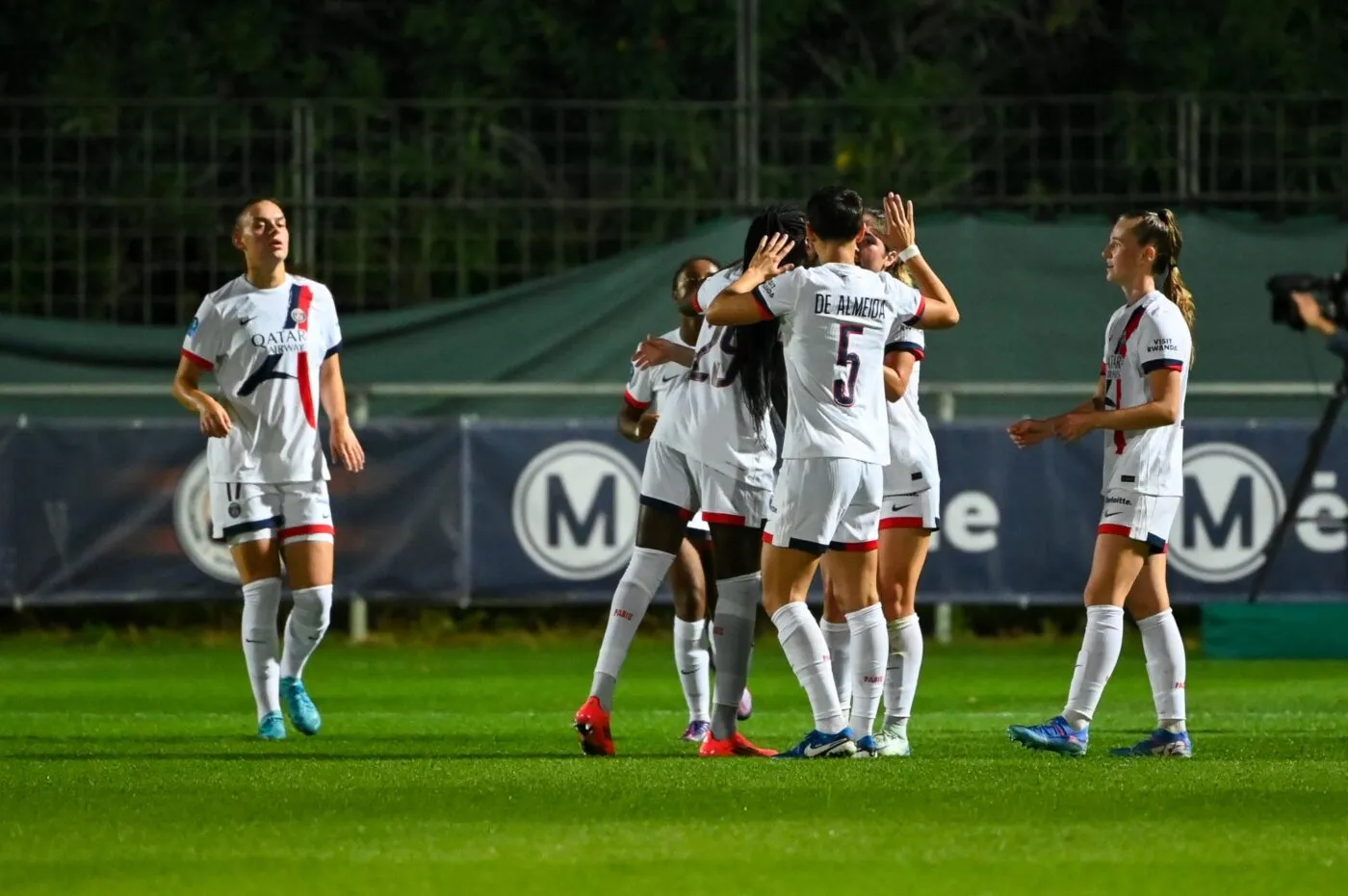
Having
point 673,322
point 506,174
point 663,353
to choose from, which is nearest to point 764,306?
point 663,353

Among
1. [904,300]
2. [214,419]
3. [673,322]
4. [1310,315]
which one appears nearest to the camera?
[1310,315]

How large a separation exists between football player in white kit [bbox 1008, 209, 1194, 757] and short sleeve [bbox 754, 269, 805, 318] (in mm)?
1083

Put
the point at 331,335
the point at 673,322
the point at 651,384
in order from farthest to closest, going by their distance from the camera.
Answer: the point at 673,322 → the point at 651,384 → the point at 331,335

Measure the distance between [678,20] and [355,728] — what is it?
9.32 m

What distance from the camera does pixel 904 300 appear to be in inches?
326

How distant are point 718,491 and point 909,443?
29.5 inches

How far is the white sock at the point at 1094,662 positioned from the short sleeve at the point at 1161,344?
87cm

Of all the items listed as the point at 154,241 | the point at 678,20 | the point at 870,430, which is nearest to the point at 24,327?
the point at 154,241

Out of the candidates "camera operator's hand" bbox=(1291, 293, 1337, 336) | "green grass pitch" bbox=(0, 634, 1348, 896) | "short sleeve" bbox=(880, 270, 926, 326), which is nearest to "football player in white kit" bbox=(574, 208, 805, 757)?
"green grass pitch" bbox=(0, 634, 1348, 896)

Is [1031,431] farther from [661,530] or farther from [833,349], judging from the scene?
[661,530]

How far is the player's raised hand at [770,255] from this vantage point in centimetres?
831

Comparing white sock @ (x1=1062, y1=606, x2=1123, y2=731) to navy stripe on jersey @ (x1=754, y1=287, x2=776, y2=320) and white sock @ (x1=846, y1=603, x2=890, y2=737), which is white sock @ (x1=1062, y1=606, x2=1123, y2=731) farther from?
navy stripe on jersey @ (x1=754, y1=287, x2=776, y2=320)

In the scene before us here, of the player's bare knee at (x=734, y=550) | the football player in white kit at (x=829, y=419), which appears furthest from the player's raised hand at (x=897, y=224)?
the player's bare knee at (x=734, y=550)

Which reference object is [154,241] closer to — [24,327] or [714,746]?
[24,327]
